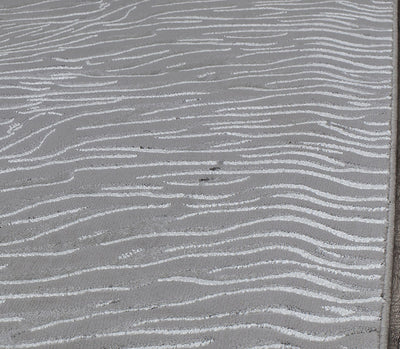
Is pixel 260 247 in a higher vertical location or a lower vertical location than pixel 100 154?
lower

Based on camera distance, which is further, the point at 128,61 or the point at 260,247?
the point at 128,61

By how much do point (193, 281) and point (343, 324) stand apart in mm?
225

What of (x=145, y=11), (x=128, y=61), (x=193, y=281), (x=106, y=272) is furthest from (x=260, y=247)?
(x=145, y=11)

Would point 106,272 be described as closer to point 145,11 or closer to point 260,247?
point 260,247

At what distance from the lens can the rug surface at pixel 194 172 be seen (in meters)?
0.92

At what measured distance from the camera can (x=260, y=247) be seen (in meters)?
1.02


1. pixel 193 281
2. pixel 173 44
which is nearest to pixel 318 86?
pixel 173 44

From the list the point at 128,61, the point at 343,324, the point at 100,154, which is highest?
the point at 128,61

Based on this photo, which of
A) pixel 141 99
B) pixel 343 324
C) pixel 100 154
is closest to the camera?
pixel 343 324

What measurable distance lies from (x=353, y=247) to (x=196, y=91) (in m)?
0.52

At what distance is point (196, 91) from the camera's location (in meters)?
1.37

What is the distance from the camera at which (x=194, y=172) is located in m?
1.17

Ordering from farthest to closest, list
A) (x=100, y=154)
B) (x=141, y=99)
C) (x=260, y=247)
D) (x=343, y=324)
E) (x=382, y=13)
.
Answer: (x=382, y=13) < (x=141, y=99) < (x=100, y=154) < (x=260, y=247) < (x=343, y=324)

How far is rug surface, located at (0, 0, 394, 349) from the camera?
3.02ft
